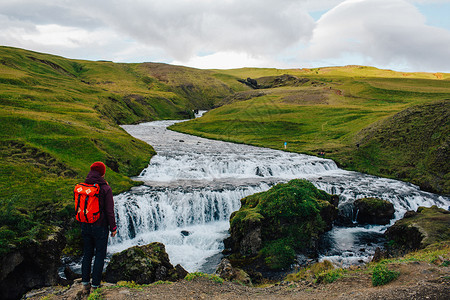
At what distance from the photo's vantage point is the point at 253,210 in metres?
23.4

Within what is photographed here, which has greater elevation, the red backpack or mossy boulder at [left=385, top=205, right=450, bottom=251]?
the red backpack

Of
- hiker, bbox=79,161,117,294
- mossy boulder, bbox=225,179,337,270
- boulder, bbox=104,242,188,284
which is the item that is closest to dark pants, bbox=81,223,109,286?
hiker, bbox=79,161,117,294

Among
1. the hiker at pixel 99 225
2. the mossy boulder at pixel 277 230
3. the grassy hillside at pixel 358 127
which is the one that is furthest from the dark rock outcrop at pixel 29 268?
the grassy hillside at pixel 358 127

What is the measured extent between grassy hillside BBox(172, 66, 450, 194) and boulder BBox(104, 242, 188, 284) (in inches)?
1494

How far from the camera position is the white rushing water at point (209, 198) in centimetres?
2389

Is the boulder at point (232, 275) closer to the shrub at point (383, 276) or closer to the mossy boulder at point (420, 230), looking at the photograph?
the shrub at point (383, 276)

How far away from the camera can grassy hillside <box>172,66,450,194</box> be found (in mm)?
44938

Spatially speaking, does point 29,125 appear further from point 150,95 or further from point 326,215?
point 150,95

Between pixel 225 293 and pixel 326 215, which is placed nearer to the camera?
Result: pixel 225 293

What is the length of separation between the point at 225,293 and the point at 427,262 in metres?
8.40

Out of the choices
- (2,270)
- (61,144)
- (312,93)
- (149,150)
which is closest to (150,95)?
(312,93)

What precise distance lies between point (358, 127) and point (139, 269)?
6601cm

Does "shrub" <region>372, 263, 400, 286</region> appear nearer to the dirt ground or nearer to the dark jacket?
the dirt ground

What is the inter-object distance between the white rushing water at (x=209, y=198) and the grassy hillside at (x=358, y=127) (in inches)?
230
